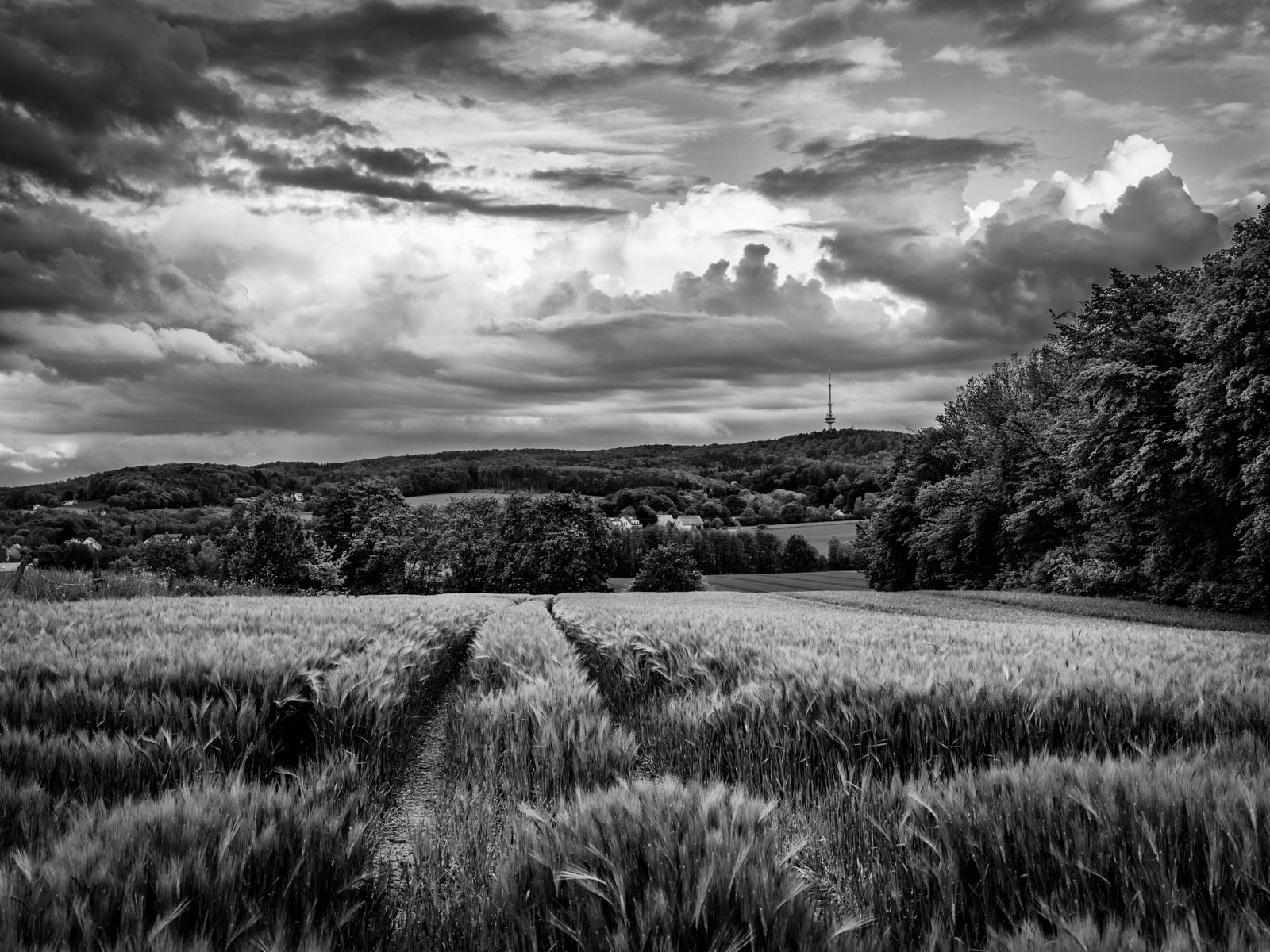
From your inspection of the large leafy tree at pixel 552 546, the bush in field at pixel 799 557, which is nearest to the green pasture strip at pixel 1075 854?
the large leafy tree at pixel 552 546

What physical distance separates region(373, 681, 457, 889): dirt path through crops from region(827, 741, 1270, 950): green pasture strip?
6.83ft

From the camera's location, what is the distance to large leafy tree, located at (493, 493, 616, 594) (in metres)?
75.4

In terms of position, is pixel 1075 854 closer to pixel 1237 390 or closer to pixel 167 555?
pixel 1237 390

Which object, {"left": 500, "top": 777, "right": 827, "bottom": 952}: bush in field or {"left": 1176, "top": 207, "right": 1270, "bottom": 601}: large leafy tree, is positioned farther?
{"left": 1176, "top": 207, "right": 1270, "bottom": 601}: large leafy tree

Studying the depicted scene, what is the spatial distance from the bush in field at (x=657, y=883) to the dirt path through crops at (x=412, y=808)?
2.68 ft

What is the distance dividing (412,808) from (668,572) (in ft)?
267

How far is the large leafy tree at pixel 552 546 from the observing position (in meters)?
75.4

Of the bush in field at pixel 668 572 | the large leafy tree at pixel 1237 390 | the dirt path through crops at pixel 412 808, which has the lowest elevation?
the bush in field at pixel 668 572

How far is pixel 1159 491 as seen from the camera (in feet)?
102

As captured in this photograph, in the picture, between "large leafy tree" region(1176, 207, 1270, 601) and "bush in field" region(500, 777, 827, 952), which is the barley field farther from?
"large leafy tree" region(1176, 207, 1270, 601)

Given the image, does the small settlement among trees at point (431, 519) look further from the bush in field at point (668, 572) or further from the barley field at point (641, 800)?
the barley field at point (641, 800)

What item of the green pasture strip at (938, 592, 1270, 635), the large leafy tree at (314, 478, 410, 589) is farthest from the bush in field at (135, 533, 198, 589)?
the green pasture strip at (938, 592, 1270, 635)

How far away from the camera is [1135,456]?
3059 cm

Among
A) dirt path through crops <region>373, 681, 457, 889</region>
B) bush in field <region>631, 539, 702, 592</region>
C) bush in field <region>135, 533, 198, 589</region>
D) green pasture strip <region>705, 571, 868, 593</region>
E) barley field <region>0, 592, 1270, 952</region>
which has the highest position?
barley field <region>0, 592, 1270, 952</region>
